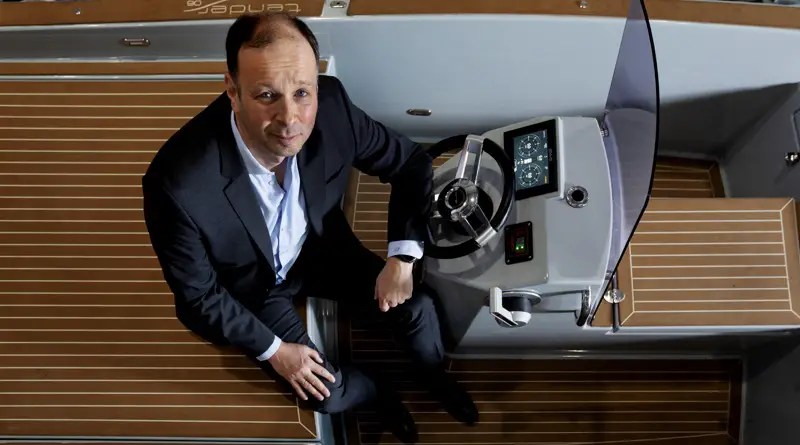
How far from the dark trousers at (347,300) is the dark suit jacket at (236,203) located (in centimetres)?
5

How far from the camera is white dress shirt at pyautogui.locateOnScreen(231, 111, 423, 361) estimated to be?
60.6 inches

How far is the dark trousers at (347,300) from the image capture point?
5.97ft

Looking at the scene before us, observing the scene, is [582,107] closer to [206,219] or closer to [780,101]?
[780,101]

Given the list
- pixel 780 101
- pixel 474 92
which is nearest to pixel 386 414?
pixel 474 92

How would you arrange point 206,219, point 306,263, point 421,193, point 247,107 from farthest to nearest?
1. point 306,263
2. point 421,193
3. point 206,219
4. point 247,107

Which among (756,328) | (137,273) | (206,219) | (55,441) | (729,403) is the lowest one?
(729,403)

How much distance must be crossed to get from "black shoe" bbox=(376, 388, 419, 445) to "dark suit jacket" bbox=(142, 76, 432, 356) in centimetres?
49

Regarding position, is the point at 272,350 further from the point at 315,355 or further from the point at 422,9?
the point at 422,9

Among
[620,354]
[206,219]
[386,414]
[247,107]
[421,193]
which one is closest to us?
[247,107]

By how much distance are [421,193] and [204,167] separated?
0.48 meters

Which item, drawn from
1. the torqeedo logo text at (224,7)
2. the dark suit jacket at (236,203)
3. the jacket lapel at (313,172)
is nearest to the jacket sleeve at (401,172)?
the dark suit jacket at (236,203)

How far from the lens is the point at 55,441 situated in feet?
5.89

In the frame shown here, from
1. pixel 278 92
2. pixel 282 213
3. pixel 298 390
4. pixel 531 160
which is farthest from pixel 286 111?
→ pixel 298 390

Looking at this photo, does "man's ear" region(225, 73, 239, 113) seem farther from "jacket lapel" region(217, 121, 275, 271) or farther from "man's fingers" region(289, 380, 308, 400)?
"man's fingers" region(289, 380, 308, 400)
